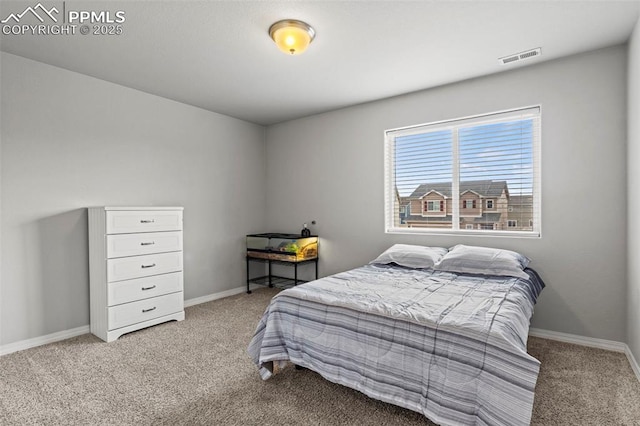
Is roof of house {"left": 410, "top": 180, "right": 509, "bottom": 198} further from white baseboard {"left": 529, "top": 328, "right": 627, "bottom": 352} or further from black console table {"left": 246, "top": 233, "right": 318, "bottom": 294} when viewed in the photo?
black console table {"left": 246, "top": 233, "right": 318, "bottom": 294}

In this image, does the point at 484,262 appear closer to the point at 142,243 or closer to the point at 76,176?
the point at 142,243

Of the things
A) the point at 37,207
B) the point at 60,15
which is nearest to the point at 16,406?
the point at 37,207

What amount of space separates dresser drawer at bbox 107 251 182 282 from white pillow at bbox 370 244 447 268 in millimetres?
2151

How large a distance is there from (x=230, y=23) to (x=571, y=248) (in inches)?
132

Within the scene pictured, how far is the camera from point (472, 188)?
3.56m

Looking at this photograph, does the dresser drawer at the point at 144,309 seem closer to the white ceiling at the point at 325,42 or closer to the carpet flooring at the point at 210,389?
the carpet flooring at the point at 210,389

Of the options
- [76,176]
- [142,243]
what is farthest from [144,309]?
[76,176]

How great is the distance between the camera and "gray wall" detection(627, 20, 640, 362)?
237 cm

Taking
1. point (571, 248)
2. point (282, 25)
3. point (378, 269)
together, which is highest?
point (282, 25)

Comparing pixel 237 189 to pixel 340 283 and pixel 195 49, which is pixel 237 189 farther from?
pixel 340 283

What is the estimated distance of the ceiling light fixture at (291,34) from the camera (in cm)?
237

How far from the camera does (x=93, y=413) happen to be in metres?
1.97

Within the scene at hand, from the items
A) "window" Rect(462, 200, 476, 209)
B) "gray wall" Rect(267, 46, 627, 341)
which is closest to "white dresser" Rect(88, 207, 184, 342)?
"gray wall" Rect(267, 46, 627, 341)

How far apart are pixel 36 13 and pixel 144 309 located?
253cm
